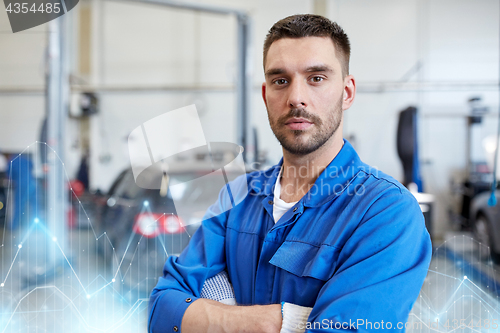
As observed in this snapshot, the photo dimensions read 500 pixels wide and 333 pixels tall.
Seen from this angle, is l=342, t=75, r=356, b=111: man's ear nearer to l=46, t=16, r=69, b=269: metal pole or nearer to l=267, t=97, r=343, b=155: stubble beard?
l=267, t=97, r=343, b=155: stubble beard

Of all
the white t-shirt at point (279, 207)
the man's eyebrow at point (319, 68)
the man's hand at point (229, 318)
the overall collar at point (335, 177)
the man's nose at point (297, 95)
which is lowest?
the man's hand at point (229, 318)

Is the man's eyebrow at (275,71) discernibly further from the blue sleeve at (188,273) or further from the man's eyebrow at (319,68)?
the blue sleeve at (188,273)

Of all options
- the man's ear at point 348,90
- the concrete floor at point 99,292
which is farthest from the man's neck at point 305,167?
the concrete floor at point 99,292

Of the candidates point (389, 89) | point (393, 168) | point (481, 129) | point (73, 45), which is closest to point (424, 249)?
point (393, 168)

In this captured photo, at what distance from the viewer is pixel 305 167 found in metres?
1.02

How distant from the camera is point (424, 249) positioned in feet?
2.54

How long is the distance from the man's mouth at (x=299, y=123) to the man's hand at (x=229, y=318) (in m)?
0.49

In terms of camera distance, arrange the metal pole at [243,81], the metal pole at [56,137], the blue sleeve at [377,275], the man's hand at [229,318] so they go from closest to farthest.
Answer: the blue sleeve at [377,275] < the man's hand at [229,318] < the metal pole at [56,137] < the metal pole at [243,81]

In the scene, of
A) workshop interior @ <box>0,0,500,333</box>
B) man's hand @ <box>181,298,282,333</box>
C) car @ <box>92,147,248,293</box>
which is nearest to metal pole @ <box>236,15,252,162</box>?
workshop interior @ <box>0,0,500,333</box>

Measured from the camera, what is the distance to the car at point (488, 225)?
209 centimetres

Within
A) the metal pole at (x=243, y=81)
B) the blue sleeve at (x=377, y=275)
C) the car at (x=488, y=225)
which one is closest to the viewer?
the blue sleeve at (x=377, y=275)

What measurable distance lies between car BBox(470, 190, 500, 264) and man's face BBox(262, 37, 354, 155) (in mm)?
1566

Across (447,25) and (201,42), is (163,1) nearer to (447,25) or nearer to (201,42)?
(447,25)

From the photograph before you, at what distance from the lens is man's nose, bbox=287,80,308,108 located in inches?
36.4
